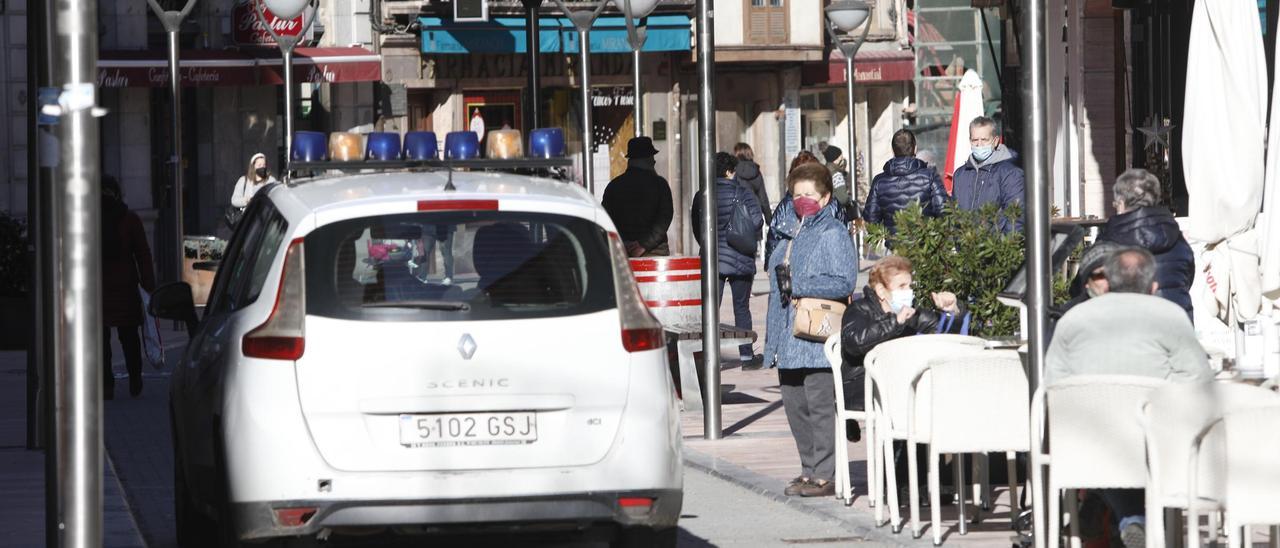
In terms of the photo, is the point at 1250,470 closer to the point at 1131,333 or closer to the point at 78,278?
the point at 1131,333

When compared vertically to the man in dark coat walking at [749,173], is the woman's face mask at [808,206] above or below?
below

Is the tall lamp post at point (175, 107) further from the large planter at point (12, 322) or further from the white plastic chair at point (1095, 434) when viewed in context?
the white plastic chair at point (1095, 434)

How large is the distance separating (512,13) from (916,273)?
3190cm

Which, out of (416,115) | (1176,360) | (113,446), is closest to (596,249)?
(1176,360)

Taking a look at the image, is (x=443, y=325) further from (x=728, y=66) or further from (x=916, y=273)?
(x=728, y=66)

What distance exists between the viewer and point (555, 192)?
29.0ft

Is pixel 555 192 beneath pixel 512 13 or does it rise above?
beneath

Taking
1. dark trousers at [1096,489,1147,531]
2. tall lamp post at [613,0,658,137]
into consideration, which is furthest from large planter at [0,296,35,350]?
dark trousers at [1096,489,1147,531]

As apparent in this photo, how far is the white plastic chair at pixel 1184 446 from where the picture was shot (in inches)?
291

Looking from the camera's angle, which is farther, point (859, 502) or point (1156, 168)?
point (1156, 168)

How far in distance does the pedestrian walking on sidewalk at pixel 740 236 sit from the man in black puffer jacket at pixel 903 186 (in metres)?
1.91

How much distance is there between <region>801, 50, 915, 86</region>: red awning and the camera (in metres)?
45.8

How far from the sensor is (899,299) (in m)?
11.0

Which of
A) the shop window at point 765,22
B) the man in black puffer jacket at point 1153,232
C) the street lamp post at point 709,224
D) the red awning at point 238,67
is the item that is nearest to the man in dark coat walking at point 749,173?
the street lamp post at point 709,224
